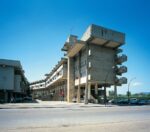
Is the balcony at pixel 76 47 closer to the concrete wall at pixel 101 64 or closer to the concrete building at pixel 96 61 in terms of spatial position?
the concrete building at pixel 96 61

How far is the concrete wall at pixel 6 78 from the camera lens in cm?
5467

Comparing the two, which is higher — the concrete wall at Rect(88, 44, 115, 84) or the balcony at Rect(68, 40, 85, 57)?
the balcony at Rect(68, 40, 85, 57)

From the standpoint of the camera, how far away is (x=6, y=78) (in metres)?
55.2

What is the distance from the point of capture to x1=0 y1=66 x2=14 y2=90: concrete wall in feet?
179

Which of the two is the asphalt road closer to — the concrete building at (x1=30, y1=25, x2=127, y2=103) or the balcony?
the concrete building at (x1=30, y1=25, x2=127, y2=103)

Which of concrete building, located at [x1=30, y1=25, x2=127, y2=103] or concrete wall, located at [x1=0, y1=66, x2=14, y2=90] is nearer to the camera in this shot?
concrete building, located at [x1=30, y1=25, x2=127, y2=103]

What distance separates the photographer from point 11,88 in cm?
5591

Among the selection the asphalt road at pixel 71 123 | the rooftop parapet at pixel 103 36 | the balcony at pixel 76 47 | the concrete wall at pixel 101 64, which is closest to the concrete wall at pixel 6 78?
the balcony at pixel 76 47

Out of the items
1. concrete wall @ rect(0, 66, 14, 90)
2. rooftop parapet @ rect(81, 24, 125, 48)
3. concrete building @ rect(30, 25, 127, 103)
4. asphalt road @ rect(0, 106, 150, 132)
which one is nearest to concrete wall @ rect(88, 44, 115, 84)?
concrete building @ rect(30, 25, 127, 103)

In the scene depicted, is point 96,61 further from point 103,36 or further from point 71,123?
point 71,123

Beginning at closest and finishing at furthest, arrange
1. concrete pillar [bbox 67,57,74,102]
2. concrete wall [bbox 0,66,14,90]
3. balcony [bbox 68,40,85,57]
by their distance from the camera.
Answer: balcony [bbox 68,40,85,57], concrete wall [bbox 0,66,14,90], concrete pillar [bbox 67,57,74,102]

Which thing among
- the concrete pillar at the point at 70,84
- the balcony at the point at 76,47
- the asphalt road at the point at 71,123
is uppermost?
the balcony at the point at 76,47

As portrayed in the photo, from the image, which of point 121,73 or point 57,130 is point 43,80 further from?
point 57,130

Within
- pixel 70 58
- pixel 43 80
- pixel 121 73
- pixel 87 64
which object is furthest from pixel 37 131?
pixel 43 80
